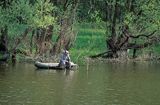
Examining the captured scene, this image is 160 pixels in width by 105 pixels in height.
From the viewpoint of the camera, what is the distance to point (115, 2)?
53.5 metres

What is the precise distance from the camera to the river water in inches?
1060

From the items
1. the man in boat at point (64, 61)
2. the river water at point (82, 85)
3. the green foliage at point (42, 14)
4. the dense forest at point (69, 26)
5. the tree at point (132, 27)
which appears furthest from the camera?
the tree at point (132, 27)

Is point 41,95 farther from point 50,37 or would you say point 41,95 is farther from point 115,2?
point 115,2

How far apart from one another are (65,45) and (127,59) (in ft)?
19.4

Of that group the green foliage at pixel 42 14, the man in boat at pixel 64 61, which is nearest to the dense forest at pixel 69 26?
the green foliage at pixel 42 14

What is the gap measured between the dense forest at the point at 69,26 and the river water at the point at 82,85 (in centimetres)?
347

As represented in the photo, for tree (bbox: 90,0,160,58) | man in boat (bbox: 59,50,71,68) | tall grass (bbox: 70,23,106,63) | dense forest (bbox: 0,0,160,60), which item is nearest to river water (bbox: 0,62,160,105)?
Result: man in boat (bbox: 59,50,71,68)

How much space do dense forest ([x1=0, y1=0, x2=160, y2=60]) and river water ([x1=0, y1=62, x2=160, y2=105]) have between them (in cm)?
347

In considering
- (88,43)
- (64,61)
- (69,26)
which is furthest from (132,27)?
(64,61)

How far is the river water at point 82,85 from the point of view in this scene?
26.9 metres

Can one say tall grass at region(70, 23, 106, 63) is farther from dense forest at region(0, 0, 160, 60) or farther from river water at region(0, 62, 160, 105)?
river water at region(0, 62, 160, 105)

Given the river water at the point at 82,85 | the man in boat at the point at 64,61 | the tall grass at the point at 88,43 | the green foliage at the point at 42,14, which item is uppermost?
the green foliage at the point at 42,14

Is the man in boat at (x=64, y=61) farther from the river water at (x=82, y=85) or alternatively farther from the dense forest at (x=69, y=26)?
the dense forest at (x=69, y=26)

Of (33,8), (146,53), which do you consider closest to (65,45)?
(33,8)
